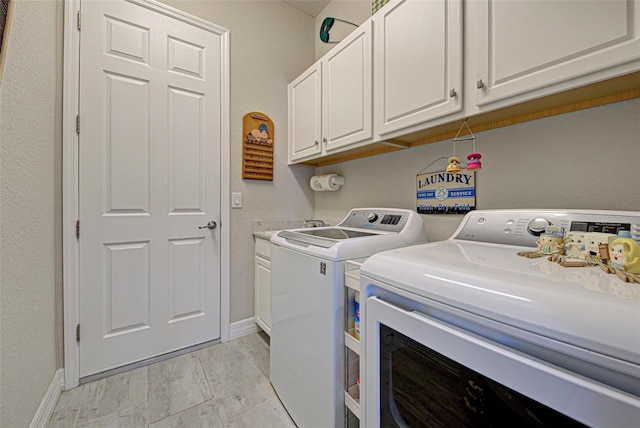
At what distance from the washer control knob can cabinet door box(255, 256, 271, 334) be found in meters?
1.54

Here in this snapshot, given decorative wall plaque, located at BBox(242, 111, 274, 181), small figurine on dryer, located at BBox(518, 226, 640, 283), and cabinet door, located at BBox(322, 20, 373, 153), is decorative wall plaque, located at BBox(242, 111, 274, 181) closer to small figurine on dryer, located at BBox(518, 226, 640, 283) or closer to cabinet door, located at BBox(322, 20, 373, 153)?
cabinet door, located at BBox(322, 20, 373, 153)

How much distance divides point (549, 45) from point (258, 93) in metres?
1.92

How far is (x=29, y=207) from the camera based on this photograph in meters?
1.18

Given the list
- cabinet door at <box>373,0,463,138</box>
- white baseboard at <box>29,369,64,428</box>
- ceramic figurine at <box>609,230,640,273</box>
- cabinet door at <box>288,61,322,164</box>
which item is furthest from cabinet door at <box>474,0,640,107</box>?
white baseboard at <box>29,369,64,428</box>

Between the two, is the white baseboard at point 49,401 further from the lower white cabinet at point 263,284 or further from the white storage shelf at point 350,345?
the white storage shelf at point 350,345

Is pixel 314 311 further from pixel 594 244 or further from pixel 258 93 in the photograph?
pixel 258 93

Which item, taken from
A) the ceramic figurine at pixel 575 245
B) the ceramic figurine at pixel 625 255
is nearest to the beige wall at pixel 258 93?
the ceramic figurine at pixel 575 245

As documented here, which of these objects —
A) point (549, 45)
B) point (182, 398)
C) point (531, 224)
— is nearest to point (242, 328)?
point (182, 398)

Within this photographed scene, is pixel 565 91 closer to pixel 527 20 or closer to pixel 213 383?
pixel 527 20

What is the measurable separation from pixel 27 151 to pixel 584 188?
7.61 feet

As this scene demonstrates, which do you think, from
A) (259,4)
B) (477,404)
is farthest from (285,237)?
(259,4)

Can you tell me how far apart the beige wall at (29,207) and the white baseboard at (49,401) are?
0.16 feet

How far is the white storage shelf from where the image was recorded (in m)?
1.02

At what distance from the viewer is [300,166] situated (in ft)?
8.08
